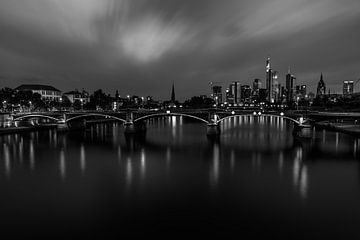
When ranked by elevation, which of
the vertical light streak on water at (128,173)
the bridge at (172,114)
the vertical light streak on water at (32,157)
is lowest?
the vertical light streak on water at (128,173)

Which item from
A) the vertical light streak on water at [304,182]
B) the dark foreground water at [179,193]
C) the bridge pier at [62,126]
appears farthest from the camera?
the bridge pier at [62,126]

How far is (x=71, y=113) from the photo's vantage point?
50.9 m

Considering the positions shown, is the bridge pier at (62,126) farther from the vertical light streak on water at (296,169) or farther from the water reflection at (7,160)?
the vertical light streak on water at (296,169)

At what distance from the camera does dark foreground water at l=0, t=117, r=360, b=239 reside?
1198cm

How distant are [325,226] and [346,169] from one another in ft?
42.6

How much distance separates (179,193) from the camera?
16.5 metres

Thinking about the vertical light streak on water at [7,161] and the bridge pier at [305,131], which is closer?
the vertical light streak on water at [7,161]

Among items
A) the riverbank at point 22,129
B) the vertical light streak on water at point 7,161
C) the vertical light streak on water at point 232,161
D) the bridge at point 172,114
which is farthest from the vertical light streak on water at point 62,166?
the riverbank at point 22,129

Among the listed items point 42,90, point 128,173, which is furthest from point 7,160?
point 42,90

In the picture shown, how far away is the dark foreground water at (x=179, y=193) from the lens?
12.0m

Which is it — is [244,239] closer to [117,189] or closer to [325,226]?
[325,226]

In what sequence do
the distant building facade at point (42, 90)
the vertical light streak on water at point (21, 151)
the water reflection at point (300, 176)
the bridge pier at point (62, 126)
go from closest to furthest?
the water reflection at point (300, 176)
the vertical light streak on water at point (21, 151)
the bridge pier at point (62, 126)
the distant building facade at point (42, 90)

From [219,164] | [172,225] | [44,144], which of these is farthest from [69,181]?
[44,144]

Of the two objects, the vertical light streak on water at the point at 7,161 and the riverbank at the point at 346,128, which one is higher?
the riverbank at the point at 346,128
